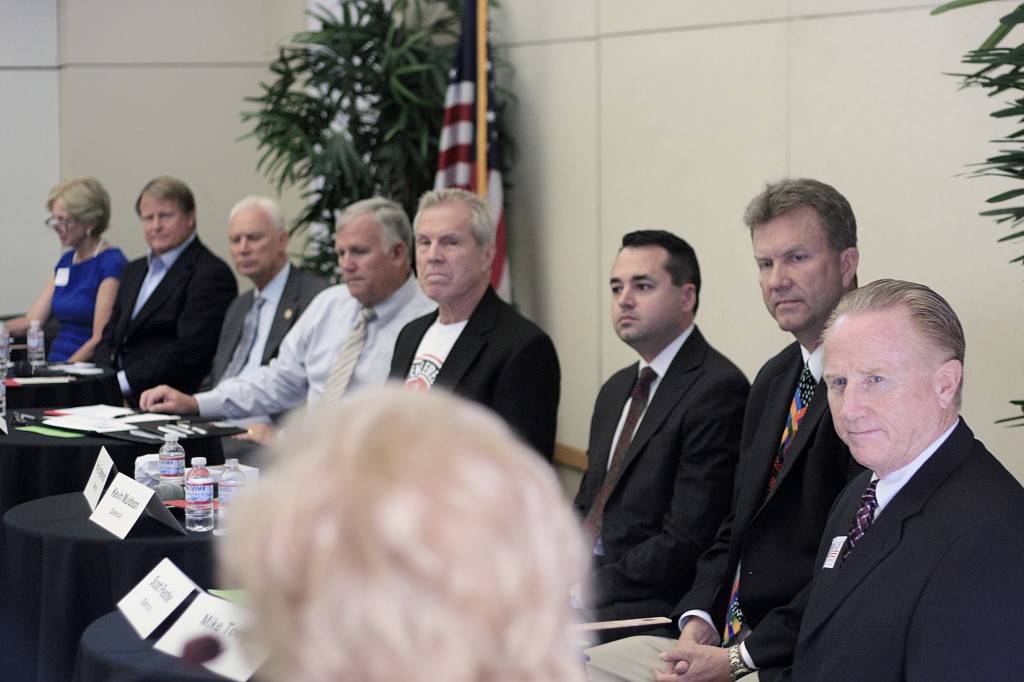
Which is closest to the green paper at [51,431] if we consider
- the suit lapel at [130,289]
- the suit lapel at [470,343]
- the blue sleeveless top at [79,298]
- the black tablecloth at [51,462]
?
the black tablecloth at [51,462]

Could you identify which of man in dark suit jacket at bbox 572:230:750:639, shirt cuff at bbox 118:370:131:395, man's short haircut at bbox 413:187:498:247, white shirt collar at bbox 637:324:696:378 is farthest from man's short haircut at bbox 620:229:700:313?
shirt cuff at bbox 118:370:131:395

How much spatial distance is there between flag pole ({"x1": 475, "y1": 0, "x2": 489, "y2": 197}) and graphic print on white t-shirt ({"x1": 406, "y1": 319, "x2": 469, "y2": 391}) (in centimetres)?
195

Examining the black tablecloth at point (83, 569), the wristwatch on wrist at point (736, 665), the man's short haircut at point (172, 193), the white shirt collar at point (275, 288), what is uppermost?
the man's short haircut at point (172, 193)

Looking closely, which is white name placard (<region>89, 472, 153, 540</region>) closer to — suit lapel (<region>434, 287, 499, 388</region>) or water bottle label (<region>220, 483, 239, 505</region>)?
water bottle label (<region>220, 483, 239, 505</region>)

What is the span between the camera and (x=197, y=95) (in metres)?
9.05

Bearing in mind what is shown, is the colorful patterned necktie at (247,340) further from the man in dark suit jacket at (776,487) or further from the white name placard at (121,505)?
the man in dark suit jacket at (776,487)

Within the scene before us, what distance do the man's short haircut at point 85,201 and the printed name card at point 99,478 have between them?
4217 mm

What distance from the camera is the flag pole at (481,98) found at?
5723 mm

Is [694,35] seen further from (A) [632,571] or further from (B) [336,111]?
(A) [632,571]

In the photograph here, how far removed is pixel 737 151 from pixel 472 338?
1695 millimetres

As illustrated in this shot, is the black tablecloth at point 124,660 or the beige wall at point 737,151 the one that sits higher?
the beige wall at point 737,151

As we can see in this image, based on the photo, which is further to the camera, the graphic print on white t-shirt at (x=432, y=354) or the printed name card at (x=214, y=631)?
the graphic print on white t-shirt at (x=432, y=354)

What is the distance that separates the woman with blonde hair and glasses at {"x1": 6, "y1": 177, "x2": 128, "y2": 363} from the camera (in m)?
6.58

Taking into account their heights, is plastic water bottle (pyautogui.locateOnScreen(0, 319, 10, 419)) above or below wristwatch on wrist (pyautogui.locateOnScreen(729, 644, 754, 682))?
above
